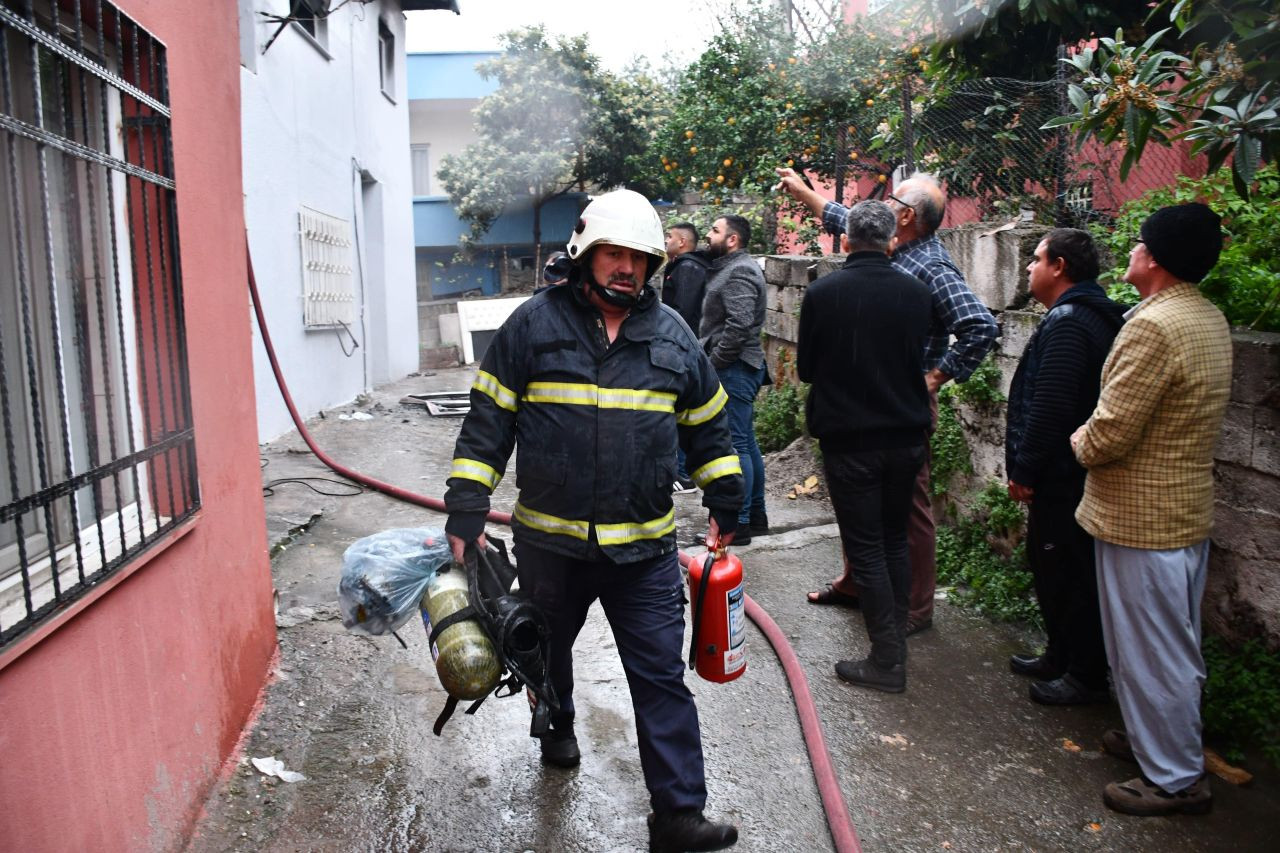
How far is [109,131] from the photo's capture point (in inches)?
108

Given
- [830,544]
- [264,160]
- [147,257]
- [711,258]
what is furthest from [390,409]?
[147,257]

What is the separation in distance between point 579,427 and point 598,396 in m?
0.11

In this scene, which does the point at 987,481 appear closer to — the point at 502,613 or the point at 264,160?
the point at 502,613

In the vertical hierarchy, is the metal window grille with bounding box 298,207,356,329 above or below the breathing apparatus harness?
above

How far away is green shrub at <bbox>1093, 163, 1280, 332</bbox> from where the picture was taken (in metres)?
3.68

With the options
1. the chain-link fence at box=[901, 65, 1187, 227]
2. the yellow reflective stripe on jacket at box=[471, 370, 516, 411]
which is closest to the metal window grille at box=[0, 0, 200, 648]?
the yellow reflective stripe on jacket at box=[471, 370, 516, 411]

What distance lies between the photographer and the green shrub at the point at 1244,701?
3.38 metres

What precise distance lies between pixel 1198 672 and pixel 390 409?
9209mm

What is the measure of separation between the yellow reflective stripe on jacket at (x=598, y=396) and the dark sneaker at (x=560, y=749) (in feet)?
4.07

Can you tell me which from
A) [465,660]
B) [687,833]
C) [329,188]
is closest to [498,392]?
[465,660]

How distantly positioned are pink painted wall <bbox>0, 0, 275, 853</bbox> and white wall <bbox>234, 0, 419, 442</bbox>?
3.79 meters

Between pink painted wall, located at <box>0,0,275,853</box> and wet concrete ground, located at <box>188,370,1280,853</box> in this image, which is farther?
wet concrete ground, located at <box>188,370,1280,853</box>

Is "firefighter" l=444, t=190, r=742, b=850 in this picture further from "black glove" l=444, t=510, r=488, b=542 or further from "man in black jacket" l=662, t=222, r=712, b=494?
"man in black jacket" l=662, t=222, r=712, b=494

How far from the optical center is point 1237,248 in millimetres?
3873
